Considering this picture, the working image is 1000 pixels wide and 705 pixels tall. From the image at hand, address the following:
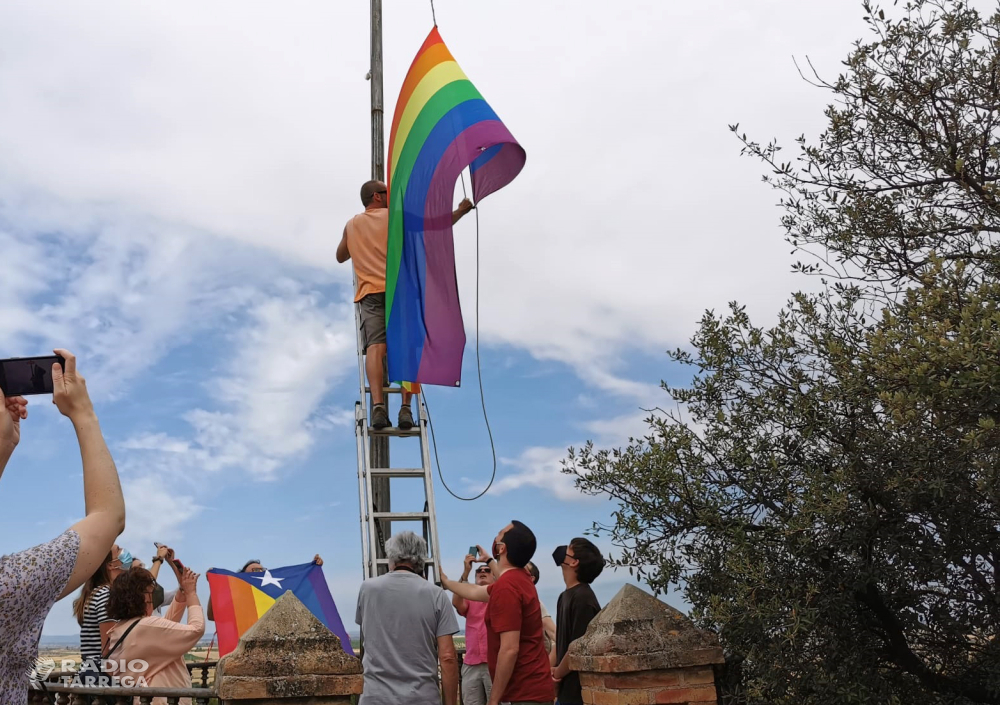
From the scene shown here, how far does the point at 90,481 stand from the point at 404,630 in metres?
3.43

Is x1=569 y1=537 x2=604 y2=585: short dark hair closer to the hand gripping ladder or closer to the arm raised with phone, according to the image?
the hand gripping ladder

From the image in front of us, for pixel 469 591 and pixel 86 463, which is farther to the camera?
pixel 469 591

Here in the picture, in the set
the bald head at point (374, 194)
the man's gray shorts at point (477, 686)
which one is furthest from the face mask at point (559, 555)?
the bald head at point (374, 194)

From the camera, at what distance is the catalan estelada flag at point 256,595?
336 inches

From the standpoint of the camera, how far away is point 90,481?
213cm

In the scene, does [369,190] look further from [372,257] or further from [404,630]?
[404,630]

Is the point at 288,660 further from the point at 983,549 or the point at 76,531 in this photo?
the point at 983,549

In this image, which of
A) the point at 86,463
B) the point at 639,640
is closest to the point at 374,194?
the point at 639,640

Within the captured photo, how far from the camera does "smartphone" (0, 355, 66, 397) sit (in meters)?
2.29

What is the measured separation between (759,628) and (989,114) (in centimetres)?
427

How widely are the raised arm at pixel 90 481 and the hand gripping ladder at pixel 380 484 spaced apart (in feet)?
17.7

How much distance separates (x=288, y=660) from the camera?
512 centimetres

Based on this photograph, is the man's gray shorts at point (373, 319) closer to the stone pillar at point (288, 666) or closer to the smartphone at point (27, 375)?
the stone pillar at point (288, 666)

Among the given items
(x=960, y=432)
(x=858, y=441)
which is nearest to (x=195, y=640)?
(x=858, y=441)
